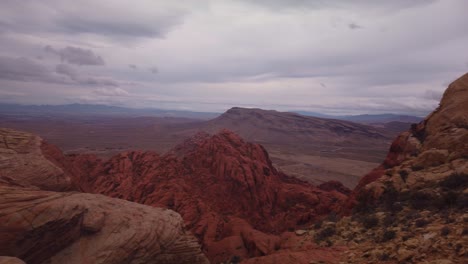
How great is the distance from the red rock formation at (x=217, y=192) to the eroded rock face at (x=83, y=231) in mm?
5191

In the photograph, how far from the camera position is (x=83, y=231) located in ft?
27.4

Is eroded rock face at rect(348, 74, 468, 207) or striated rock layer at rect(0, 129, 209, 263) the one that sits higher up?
eroded rock face at rect(348, 74, 468, 207)

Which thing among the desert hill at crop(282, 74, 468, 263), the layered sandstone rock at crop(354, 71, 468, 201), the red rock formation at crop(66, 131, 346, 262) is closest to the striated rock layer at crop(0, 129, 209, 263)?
the red rock formation at crop(66, 131, 346, 262)

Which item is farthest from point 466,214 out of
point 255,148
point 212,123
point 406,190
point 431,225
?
point 212,123

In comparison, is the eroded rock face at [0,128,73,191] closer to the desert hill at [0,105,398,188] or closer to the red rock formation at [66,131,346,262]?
the red rock formation at [66,131,346,262]

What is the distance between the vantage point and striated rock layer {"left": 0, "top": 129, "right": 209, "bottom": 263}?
725 cm

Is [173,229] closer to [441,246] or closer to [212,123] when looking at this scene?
[441,246]

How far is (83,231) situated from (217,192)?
14.8m

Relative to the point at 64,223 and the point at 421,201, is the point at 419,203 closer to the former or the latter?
the point at 421,201

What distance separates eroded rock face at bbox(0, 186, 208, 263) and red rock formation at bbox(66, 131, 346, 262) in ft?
17.0

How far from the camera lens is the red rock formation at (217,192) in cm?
1766

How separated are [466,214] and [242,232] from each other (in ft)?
32.0

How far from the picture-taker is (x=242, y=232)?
15867 millimetres

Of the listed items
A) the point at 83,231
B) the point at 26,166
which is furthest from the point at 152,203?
the point at 83,231
